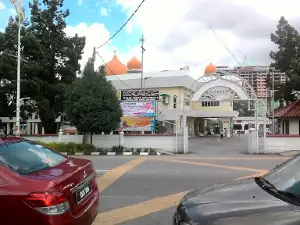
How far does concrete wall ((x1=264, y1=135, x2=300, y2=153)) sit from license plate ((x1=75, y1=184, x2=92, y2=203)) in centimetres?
1915

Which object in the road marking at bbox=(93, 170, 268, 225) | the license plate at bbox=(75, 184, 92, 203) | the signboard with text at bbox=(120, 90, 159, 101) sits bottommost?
the road marking at bbox=(93, 170, 268, 225)

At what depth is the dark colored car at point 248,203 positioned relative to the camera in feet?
9.88

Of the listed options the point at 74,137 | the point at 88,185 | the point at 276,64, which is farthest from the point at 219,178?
the point at 276,64

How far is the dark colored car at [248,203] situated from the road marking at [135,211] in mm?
3073

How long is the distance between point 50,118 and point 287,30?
2038cm

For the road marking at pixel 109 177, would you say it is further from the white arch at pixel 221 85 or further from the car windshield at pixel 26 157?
the white arch at pixel 221 85

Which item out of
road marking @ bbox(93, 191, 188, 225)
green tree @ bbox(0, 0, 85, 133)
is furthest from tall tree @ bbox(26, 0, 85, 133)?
road marking @ bbox(93, 191, 188, 225)

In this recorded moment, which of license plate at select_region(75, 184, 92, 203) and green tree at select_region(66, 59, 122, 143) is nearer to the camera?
license plate at select_region(75, 184, 92, 203)

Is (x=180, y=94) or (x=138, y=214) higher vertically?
(x=180, y=94)

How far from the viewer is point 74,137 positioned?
25328 millimetres

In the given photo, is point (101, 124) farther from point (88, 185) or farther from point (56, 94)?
point (88, 185)

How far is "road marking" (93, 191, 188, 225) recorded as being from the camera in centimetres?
679

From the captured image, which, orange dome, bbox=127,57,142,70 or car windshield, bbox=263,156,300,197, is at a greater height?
orange dome, bbox=127,57,142,70

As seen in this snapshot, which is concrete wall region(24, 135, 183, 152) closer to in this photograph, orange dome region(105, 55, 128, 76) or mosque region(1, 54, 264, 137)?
mosque region(1, 54, 264, 137)
